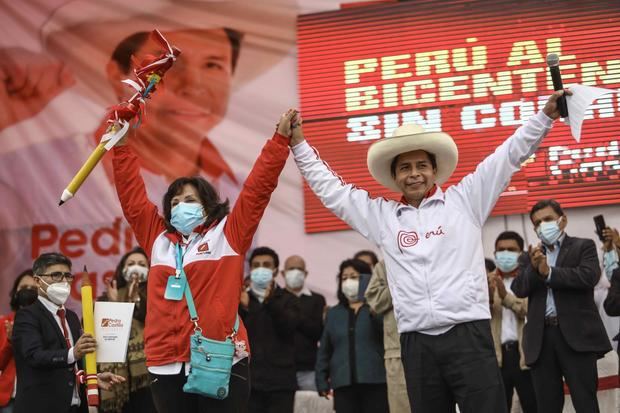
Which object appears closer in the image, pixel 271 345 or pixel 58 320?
pixel 58 320

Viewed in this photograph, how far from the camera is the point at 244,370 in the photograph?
335 cm

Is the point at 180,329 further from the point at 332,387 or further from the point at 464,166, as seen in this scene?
the point at 464,166

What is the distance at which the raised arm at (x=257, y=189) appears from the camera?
131 inches

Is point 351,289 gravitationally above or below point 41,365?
above

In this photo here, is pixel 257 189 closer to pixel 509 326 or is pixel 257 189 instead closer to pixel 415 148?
pixel 415 148

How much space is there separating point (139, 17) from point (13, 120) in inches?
51.4

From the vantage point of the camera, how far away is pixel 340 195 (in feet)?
11.2

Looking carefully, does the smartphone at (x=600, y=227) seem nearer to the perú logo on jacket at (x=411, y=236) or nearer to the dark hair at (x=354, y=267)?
the dark hair at (x=354, y=267)

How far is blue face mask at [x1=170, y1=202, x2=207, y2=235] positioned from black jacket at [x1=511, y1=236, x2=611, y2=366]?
2.06 m

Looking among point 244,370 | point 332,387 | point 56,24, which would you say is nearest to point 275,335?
point 332,387

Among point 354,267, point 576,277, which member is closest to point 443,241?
point 576,277

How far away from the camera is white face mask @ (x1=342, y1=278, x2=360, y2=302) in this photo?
18.3 feet

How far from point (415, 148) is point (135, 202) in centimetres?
107

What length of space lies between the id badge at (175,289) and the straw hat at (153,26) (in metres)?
4.12
